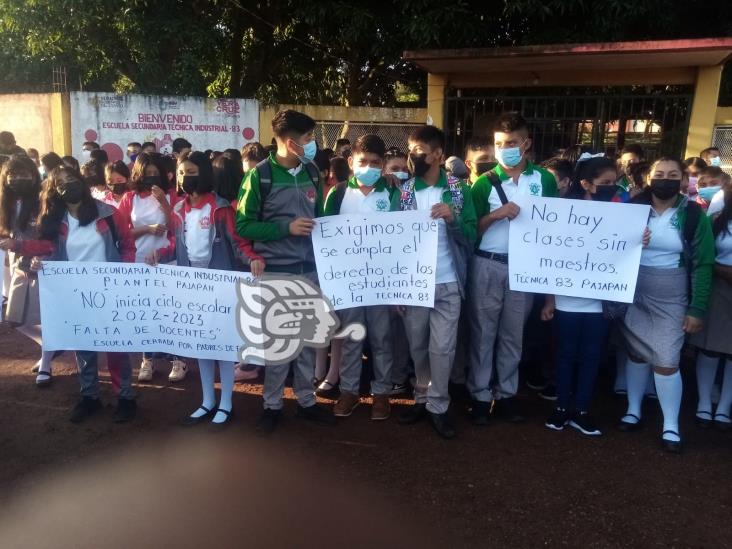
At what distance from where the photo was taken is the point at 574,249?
377cm

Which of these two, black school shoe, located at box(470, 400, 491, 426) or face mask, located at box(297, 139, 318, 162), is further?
black school shoe, located at box(470, 400, 491, 426)

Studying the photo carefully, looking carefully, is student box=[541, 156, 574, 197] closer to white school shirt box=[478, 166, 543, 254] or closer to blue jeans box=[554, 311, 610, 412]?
white school shirt box=[478, 166, 543, 254]

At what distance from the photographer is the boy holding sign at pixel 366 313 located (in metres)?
3.75

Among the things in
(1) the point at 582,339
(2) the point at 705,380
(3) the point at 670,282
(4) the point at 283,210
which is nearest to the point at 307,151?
(4) the point at 283,210

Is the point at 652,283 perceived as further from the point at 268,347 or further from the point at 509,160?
the point at 268,347

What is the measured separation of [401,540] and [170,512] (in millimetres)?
1193

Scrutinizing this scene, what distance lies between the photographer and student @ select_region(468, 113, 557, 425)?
3760mm

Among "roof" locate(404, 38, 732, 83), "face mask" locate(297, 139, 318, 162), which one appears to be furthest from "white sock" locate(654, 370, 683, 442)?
"roof" locate(404, 38, 732, 83)

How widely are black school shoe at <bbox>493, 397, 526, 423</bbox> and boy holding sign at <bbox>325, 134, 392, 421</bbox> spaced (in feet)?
2.47

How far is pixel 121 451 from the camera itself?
12.1 ft

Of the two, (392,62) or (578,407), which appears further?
(392,62)

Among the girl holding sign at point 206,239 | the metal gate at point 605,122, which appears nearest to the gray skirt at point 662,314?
the girl holding sign at point 206,239

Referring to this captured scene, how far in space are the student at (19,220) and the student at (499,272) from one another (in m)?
3.01

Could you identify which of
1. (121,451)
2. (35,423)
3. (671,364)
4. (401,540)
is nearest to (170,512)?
(121,451)
